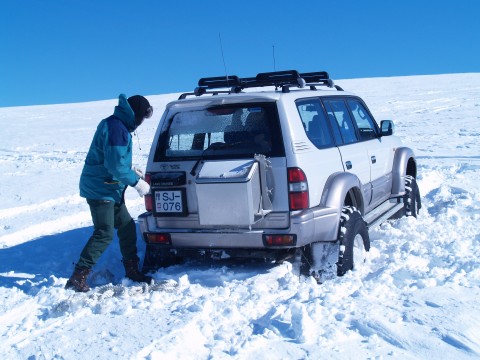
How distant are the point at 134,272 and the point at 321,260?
1681mm

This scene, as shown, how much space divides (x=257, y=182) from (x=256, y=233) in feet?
1.33

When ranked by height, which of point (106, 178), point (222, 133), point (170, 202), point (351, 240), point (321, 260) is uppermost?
point (222, 133)

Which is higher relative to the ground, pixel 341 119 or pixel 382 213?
pixel 341 119

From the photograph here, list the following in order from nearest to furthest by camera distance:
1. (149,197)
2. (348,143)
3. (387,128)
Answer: (149,197) < (348,143) < (387,128)

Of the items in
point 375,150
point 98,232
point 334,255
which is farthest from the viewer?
point 375,150

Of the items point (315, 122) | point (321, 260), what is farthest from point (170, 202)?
point (315, 122)

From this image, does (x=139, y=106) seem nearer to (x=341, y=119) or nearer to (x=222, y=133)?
(x=222, y=133)

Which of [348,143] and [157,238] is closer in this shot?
[157,238]

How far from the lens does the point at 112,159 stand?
13.8 ft

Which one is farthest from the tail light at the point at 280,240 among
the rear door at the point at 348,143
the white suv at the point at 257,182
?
the rear door at the point at 348,143

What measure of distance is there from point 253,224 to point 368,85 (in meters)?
36.7

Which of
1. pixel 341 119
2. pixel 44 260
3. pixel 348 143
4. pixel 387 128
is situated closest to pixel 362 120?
pixel 387 128

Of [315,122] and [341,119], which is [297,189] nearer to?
[315,122]

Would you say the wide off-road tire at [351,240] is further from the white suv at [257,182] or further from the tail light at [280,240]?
the tail light at [280,240]
